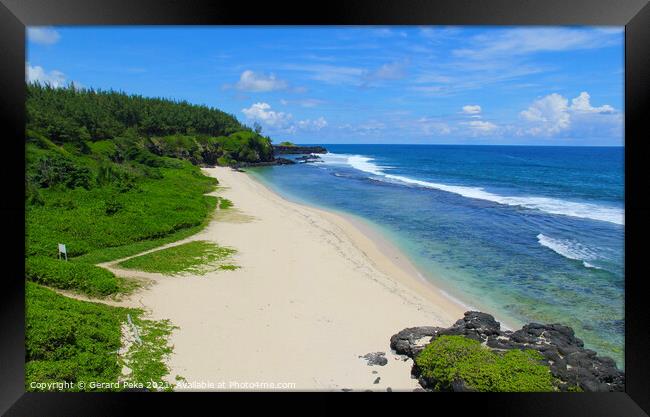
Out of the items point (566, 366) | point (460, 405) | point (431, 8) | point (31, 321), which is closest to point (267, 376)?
point (460, 405)

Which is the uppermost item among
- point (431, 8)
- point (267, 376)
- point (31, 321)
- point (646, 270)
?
point (431, 8)

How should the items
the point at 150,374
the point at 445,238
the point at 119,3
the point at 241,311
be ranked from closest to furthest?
the point at 119,3, the point at 150,374, the point at 241,311, the point at 445,238

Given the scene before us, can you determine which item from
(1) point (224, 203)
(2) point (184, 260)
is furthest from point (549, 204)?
(2) point (184, 260)

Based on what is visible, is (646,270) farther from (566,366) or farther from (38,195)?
(38,195)

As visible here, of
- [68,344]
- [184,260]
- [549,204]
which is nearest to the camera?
[68,344]

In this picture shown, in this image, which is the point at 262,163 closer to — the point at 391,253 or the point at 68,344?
the point at 391,253

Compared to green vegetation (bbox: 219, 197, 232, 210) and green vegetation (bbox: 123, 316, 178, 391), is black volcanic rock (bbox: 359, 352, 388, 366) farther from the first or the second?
green vegetation (bbox: 219, 197, 232, 210)
